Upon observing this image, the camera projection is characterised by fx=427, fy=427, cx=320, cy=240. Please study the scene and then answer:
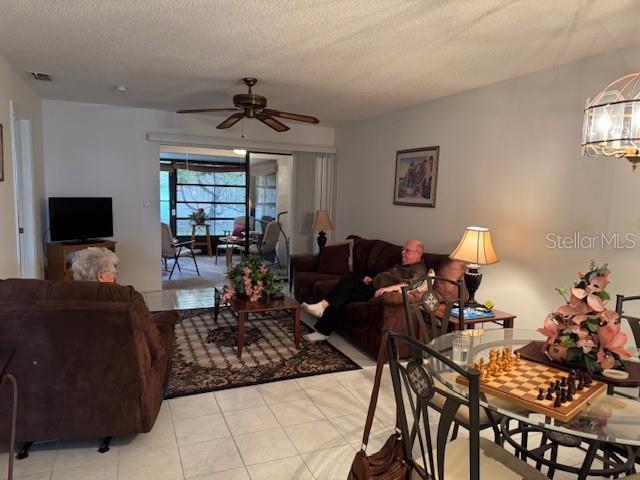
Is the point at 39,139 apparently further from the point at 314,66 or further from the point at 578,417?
the point at 578,417

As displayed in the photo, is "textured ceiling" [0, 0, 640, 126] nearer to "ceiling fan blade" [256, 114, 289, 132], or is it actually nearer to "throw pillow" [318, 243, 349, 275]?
"ceiling fan blade" [256, 114, 289, 132]

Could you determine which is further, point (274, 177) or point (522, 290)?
point (274, 177)

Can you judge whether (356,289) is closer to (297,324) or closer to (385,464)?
(297,324)

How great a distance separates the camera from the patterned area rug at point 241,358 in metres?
3.14

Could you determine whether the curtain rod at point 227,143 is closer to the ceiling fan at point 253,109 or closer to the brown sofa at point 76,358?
the ceiling fan at point 253,109

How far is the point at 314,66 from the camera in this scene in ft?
11.4

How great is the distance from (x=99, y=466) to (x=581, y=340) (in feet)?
7.56

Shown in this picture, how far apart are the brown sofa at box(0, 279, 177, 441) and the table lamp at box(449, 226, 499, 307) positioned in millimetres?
2410

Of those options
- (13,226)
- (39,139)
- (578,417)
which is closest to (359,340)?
(578,417)

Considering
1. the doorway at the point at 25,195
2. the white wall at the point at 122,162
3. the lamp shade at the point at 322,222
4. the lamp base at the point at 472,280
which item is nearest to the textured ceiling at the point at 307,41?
the doorway at the point at 25,195

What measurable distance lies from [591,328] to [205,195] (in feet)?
29.8

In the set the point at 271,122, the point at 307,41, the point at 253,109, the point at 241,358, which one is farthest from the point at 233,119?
the point at 241,358

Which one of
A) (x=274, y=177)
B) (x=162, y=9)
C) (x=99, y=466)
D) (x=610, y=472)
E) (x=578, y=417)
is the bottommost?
(x=99, y=466)

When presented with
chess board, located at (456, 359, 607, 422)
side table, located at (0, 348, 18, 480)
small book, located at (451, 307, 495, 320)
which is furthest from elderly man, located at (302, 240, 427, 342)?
side table, located at (0, 348, 18, 480)
